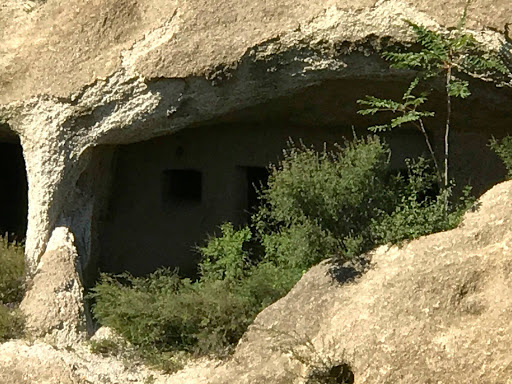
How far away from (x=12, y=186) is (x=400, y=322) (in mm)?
5635

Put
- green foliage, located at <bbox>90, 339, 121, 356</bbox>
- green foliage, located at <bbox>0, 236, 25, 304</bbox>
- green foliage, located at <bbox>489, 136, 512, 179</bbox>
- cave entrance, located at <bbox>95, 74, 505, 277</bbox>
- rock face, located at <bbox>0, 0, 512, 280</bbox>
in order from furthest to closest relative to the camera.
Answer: cave entrance, located at <bbox>95, 74, 505, 277</bbox> → green foliage, located at <bbox>0, 236, 25, 304</bbox> → green foliage, located at <bbox>90, 339, 121, 356</bbox> → green foliage, located at <bbox>489, 136, 512, 179</bbox> → rock face, located at <bbox>0, 0, 512, 280</bbox>

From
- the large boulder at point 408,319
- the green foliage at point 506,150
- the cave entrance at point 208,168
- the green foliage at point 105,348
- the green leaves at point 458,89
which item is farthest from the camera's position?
the cave entrance at point 208,168

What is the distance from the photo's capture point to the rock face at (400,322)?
16.8ft

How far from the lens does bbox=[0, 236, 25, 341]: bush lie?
6.44 m

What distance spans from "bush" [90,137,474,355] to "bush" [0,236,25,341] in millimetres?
577

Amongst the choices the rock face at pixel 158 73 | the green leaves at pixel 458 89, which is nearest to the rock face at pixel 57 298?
the rock face at pixel 158 73

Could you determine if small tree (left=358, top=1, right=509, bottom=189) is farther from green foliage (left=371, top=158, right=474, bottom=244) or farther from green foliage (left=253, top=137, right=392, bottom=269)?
green foliage (left=253, top=137, right=392, bottom=269)

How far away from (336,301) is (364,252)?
0.46 meters

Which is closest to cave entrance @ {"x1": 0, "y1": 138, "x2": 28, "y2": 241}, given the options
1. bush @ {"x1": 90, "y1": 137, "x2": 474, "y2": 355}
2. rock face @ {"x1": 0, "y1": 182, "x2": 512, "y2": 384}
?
bush @ {"x1": 90, "y1": 137, "x2": 474, "y2": 355}

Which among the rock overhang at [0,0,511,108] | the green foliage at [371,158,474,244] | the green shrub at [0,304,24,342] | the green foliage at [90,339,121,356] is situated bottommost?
the green foliage at [90,339,121,356]

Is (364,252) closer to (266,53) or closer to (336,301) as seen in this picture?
(336,301)

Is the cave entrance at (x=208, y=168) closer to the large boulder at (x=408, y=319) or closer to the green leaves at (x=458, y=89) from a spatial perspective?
the green leaves at (x=458, y=89)

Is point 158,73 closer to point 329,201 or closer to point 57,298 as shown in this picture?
point 329,201

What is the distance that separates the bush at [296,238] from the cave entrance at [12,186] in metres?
2.94
